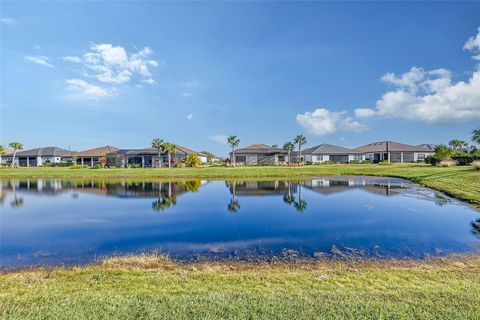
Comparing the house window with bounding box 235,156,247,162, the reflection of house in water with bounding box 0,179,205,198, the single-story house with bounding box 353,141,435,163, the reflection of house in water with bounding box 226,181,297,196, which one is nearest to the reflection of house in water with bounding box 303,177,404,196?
the reflection of house in water with bounding box 226,181,297,196

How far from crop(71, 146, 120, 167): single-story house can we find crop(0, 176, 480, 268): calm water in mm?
51272

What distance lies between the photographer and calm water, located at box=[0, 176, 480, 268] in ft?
33.9

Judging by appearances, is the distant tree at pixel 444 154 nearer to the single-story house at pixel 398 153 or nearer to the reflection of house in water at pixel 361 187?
the single-story house at pixel 398 153

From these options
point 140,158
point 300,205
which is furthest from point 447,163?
point 140,158

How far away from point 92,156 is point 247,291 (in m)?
74.9

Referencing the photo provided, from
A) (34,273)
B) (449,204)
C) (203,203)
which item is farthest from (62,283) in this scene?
(449,204)

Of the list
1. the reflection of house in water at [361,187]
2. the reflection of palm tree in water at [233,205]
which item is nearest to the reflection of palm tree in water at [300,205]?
the reflection of palm tree in water at [233,205]

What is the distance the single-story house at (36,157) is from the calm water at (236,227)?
2438 inches

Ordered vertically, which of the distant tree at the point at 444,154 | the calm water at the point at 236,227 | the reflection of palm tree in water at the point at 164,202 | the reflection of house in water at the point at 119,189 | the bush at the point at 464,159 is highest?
the distant tree at the point at 444,154

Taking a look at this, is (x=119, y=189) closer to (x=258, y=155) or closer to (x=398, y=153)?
(x=258, y=155)

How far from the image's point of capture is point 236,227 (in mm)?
14070

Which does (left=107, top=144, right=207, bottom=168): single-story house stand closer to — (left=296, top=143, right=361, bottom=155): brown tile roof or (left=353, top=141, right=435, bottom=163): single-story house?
(left=296, top=143, right=361, bottom=155): brown tile roof

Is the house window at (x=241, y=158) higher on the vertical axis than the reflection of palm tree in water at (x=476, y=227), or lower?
higher

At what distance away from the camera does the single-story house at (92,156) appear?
235 ft
